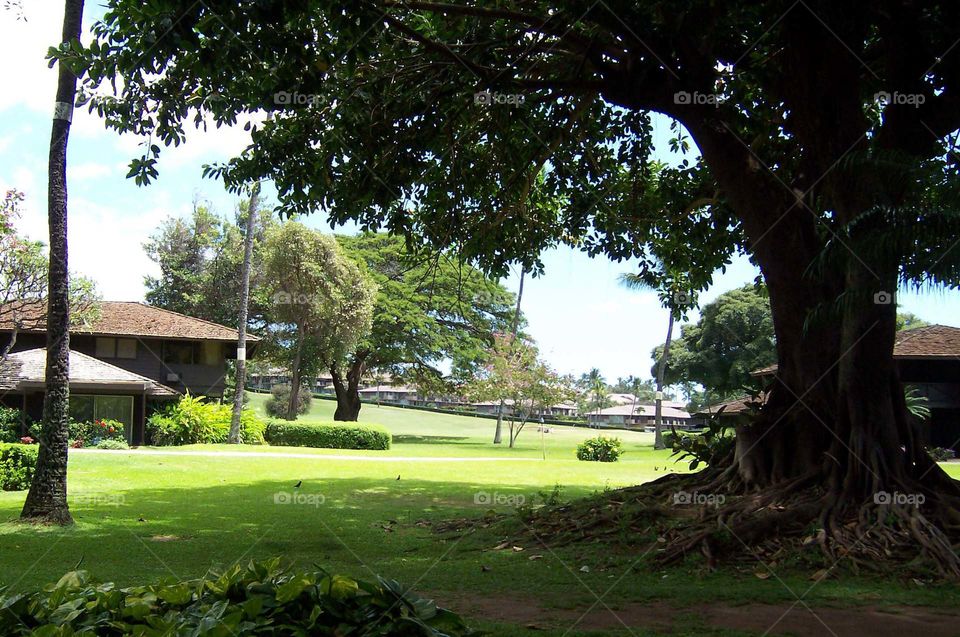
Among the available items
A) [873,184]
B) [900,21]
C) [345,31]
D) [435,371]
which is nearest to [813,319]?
[873,184]

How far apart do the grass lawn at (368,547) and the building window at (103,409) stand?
12188 millimetres

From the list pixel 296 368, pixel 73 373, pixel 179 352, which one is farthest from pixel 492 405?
pixel 73 373

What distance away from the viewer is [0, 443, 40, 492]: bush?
1739cm

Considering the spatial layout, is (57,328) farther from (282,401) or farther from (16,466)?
(282,401)

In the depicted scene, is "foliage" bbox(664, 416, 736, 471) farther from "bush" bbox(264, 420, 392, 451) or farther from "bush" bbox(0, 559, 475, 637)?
"bush" bbox(264, 420, 392, 451)

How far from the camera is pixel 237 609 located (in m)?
3.42

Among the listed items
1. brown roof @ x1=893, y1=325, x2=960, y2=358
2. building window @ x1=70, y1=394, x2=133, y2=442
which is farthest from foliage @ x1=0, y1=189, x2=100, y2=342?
brown roof @ x1=893, y1=325, x2=960, y2=358

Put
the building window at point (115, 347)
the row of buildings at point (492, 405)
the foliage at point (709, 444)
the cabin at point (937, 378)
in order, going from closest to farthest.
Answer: the foliage at point (709, 444) → the cabin at point (937, 378) → the building window at point (115, 347) → the row of buildings at point (492, 405)

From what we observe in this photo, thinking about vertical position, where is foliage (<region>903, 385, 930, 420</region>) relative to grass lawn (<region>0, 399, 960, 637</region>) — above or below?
above

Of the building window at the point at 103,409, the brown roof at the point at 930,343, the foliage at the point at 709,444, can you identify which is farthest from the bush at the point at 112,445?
the brown roof at the point at 930,343

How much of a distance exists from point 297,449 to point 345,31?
2449 cm

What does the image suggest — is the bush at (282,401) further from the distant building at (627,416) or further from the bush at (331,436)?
the distant building at (627,416)

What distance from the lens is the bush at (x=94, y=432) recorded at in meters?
29.6

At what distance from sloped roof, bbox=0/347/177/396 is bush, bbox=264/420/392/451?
545cm
